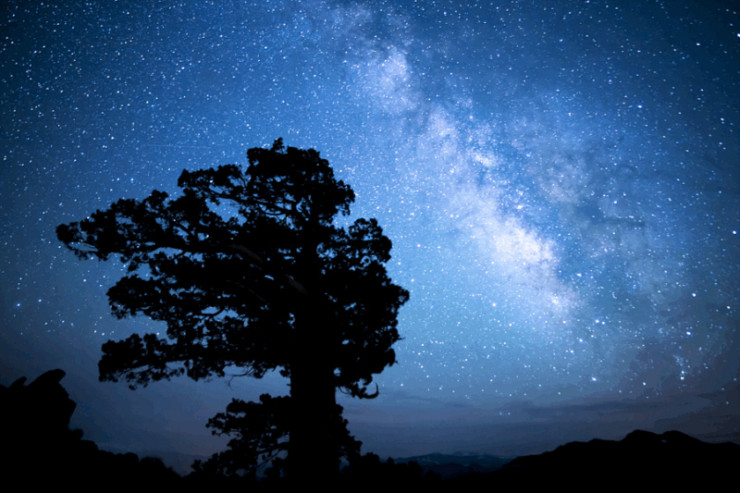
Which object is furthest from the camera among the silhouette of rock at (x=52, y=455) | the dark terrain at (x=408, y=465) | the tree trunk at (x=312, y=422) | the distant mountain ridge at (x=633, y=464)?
the tree trunk at (x=312, y=422)

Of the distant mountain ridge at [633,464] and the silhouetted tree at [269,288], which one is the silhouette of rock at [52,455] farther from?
the distant mountain ridge at [633,464]

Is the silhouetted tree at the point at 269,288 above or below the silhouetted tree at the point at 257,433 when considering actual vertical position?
above

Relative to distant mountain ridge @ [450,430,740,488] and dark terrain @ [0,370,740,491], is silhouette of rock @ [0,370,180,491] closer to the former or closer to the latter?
dark terrain @ [0,370,740,491]

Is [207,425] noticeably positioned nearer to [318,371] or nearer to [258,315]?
[258,315]

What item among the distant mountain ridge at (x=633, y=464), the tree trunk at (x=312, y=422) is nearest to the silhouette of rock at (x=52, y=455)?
the tree trunk at (x=312, y=422)

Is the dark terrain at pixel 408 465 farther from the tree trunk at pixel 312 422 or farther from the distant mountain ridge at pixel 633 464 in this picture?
the tree trunk at pixel 312 422

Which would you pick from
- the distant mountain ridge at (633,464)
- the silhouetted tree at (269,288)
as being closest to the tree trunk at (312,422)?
the silhouetted tree at (269,288)

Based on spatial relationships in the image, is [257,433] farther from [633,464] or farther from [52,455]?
[633,464]

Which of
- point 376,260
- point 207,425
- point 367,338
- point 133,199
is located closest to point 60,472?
point 207,425

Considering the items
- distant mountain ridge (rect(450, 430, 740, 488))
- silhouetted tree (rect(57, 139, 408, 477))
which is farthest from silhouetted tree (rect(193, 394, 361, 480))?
distant mountain ridge (rect(450, 430, 740, 488))

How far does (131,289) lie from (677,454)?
12375 millimetres

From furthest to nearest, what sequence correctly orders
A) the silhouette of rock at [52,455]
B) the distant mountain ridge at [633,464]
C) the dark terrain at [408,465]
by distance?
the silhouette of rock at [52,455] < the dark terrain at [408,465] < the distant mountain ridge at [633,464]

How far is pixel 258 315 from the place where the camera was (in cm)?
1009

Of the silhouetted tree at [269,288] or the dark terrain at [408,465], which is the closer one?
the dark terrain at [408,465]
